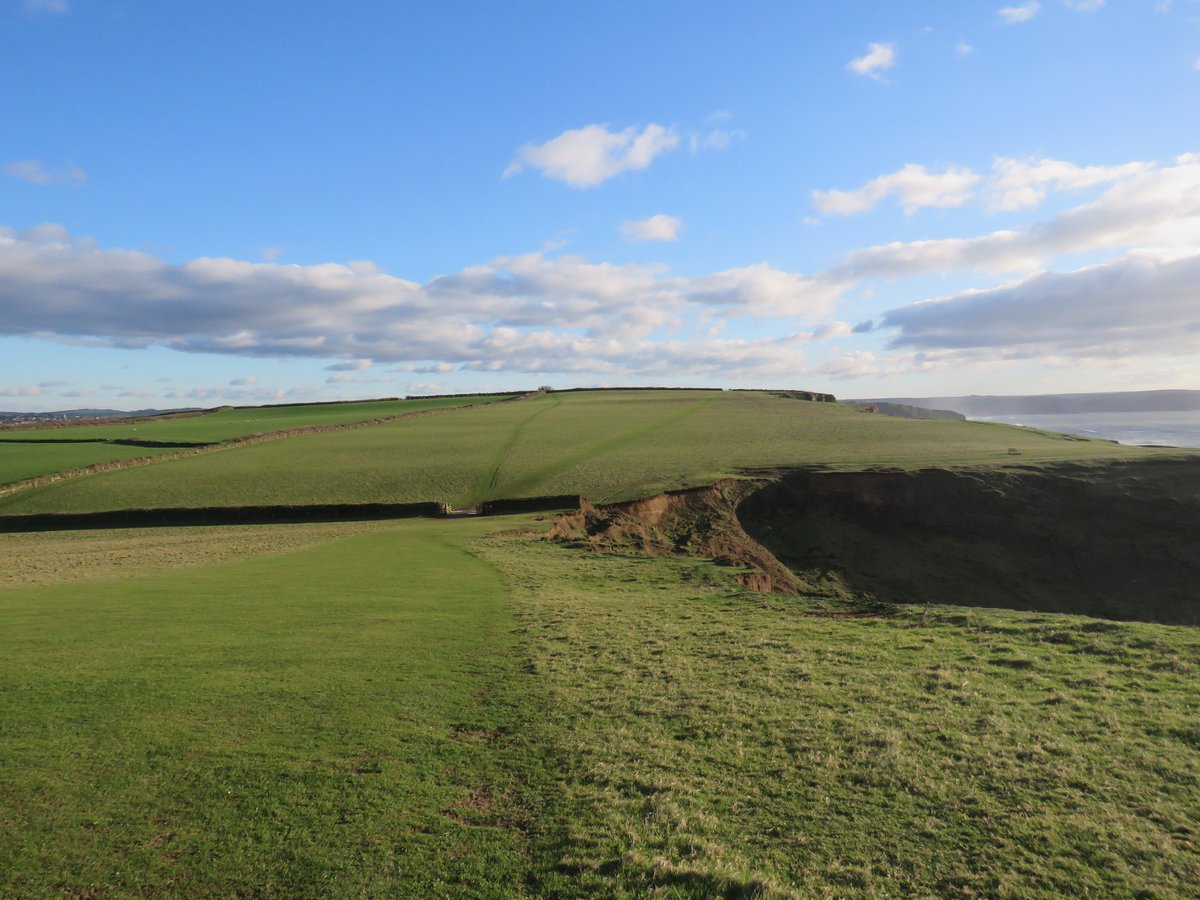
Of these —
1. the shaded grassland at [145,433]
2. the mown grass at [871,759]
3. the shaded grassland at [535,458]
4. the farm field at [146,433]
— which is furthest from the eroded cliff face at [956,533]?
the farm field at [146,433]

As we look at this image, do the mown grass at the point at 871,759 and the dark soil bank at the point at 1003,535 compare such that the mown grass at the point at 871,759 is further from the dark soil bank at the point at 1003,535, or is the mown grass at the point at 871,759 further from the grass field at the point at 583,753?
the dark soil bank at the point at 1003,535

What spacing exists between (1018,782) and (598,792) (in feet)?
17.3

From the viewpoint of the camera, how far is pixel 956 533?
36125 mm

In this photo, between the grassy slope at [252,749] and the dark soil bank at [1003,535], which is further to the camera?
the dark soil bank at [1003,535]

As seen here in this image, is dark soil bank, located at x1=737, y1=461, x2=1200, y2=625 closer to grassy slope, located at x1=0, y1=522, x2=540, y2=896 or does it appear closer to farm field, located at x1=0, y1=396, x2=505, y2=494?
grassy slope, located at x1=0, y1=522, x2=540, y2=896

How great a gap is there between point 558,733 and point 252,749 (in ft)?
13.6

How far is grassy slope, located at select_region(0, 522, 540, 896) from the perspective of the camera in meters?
6.76

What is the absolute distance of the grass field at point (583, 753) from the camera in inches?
268

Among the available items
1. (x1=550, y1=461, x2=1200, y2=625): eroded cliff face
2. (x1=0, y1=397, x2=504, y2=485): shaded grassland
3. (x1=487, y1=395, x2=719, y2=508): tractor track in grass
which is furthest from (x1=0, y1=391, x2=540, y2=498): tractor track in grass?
(x1=550, y1=461, x2=1200, y2=625): eroded cliff face

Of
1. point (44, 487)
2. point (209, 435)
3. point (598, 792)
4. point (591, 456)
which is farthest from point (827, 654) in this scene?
point (209, 435)

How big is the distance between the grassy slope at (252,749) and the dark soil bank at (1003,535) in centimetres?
2213

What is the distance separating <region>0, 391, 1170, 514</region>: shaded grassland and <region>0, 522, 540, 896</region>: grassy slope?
23.3 meters

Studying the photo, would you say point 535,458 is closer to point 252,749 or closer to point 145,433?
point 252,749

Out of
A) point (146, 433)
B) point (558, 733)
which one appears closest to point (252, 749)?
point (558, 733)
